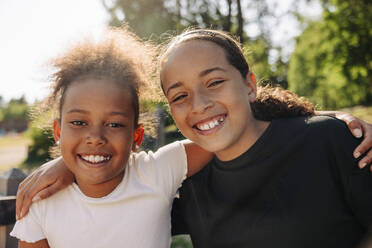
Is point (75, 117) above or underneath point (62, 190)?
above

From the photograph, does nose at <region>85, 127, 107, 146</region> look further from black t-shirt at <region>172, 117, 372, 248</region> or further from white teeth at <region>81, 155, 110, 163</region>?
black t-shirt at <region>172, 117, 372, 248</region>

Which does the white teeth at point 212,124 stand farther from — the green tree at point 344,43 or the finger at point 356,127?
the green tree at point 344,43

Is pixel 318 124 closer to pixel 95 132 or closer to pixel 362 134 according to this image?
pixel 362 134

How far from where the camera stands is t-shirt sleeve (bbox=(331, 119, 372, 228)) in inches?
60.1

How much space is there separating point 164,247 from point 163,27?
11441 millimetres

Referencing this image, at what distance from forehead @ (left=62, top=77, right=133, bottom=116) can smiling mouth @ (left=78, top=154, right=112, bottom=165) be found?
286mm

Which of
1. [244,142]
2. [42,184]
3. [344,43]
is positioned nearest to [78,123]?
[42,184]

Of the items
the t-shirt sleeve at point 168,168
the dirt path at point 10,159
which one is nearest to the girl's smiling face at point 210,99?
the t-shirt sleeve at point 168,168

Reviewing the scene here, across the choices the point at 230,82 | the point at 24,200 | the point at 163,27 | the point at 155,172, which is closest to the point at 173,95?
the point at 230,82

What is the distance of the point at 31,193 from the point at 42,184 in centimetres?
8

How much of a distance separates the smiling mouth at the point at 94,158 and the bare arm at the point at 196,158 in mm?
523

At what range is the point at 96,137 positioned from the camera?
1864mm

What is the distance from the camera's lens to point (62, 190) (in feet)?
6.65

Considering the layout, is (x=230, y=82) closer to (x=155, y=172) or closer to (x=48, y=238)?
(x=155, y=172)
